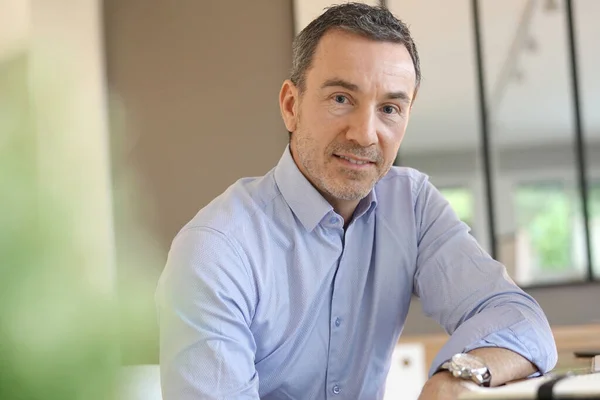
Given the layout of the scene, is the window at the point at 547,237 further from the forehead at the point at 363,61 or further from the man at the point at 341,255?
the forehead at the point at 363,61

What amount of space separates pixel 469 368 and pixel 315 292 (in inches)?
15.3

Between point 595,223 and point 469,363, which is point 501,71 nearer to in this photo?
point 595,223

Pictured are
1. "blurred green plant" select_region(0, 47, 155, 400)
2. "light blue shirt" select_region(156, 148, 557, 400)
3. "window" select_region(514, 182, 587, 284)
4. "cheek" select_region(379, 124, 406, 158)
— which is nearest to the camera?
"blurred green plant" select_region(0, 47, 155, 400)

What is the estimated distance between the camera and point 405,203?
1629 millimetres

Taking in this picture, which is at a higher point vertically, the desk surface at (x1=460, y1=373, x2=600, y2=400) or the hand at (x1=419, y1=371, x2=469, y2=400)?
the desk surface at (x1=460, y1=373, x2=600, y2=400)

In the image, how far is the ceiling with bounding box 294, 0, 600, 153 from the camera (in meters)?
3.75

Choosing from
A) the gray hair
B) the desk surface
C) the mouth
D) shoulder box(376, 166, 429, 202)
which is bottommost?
the desk surface

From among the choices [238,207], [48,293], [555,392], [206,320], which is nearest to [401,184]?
[238,207]

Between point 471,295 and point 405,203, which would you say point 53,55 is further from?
point 405,203

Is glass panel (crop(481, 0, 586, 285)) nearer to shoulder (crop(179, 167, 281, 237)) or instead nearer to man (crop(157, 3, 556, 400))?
man (crop(157, 3, 556, 400))

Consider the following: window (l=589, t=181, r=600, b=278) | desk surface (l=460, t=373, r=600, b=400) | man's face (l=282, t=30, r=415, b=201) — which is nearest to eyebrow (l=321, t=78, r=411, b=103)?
man's face (l=282, t=30, r=415, b=201)

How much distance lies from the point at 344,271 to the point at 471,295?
231mm

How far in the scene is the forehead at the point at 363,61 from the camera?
1.45 meters

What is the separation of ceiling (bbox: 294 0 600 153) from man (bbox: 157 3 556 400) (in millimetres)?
2177
